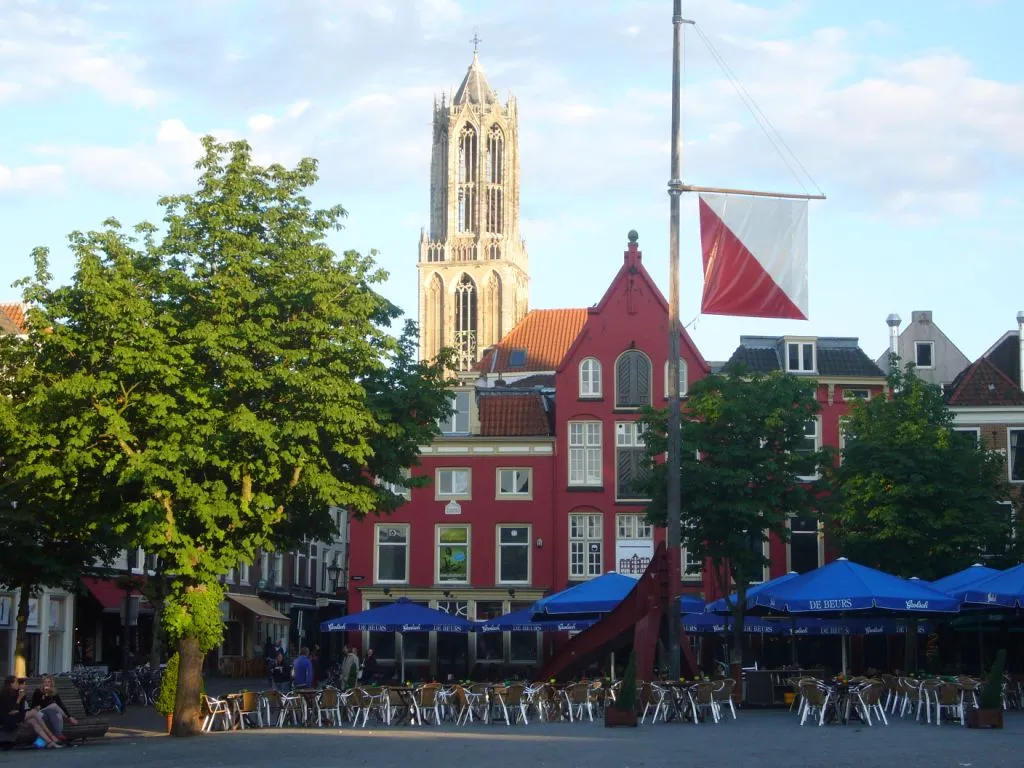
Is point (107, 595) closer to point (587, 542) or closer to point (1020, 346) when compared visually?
point (587, 542)

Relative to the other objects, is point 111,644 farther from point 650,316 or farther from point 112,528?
point 112,528

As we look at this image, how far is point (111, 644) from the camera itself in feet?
182

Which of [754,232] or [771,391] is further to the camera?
[771,391]

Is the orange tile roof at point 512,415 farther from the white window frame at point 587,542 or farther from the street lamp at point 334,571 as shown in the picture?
the street lamp at point 334,571

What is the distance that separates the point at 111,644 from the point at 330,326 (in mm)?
31805

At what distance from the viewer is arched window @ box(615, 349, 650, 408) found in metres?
54.9

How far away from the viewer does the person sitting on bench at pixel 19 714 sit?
26219 millimetres

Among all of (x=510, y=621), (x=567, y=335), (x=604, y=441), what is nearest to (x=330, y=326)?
(x=510, y=621)

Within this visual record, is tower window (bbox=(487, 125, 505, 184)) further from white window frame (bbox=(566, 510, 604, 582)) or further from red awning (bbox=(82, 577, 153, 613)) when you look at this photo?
red awning (bbox=(82, 577, 153, 613))

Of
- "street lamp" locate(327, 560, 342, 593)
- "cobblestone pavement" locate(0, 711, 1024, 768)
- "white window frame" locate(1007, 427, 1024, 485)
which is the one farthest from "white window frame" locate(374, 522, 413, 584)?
"cobblestone pavement" locate(0, 711, 1024, 768)

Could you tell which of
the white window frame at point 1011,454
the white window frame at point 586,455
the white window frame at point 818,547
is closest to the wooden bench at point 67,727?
the white window frame at point 586,455

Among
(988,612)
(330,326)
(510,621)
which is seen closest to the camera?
(330,326)

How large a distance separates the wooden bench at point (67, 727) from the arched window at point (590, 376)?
28.2m

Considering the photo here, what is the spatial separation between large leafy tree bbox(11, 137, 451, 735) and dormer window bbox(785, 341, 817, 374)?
31045mm
